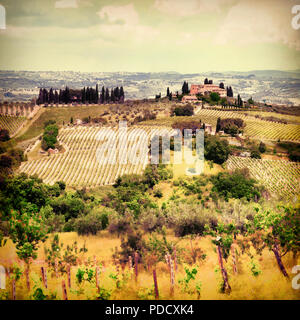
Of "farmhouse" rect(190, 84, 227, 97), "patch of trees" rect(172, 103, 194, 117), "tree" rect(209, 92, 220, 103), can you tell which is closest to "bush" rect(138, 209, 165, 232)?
"patch of trees" rect(172, 103, 194, 117)

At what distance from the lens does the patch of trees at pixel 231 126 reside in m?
13.2

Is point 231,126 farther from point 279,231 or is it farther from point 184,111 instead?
point 279,231

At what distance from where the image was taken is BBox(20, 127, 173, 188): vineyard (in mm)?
11672

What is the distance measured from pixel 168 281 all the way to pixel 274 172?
577 cm

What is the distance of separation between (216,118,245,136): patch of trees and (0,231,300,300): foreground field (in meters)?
7.83

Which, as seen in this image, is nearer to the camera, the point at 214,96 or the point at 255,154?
the point at 255,154

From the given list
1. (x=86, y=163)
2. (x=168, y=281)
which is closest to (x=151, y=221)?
(x=168, y=281)

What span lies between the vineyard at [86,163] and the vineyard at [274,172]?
363cm

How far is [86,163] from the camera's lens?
43.0ft

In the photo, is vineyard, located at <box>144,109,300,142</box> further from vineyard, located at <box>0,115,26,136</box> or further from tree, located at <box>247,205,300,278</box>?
vineyard, located at <box>0,115,26,136</box>

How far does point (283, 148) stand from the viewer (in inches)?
413
